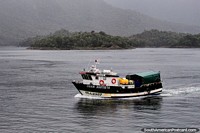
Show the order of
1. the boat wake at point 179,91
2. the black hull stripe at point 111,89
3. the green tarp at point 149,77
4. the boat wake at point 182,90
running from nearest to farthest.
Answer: the black hull stripe at point 111,89, the green tarp at point 149,77, the boat wake at point 179,91, the boat wake at point 182,90

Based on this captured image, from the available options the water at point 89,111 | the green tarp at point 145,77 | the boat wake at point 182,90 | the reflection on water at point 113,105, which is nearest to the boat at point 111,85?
the green tarp at point 145,77

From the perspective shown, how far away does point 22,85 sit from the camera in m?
101

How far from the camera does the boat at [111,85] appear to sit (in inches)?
2992

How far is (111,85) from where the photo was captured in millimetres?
76438

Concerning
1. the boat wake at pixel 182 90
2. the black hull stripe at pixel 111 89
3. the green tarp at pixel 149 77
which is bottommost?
the boat wake at pixel 182 90

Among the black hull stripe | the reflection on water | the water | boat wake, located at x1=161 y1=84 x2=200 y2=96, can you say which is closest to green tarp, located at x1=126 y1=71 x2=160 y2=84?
the black hull stripe

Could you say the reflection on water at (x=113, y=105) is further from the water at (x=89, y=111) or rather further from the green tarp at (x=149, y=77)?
the green tarp at (x=149, y=77)

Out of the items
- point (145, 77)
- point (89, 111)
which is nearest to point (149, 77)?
→ point (145, 77)

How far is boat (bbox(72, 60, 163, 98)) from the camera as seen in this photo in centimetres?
7599

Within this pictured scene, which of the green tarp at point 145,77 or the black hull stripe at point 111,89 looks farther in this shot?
the green tarp at point 145,77

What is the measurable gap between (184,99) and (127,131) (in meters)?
27.9

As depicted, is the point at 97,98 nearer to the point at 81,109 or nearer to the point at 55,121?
the point at 81,109

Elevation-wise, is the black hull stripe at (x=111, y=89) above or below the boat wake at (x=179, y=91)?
above

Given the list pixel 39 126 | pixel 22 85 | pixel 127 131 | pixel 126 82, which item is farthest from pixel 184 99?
pixel 22 85
